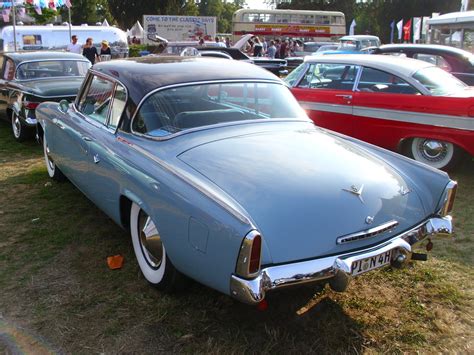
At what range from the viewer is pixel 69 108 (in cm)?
481

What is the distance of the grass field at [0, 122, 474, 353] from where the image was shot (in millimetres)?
2705

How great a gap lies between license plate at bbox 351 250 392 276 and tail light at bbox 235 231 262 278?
54cm

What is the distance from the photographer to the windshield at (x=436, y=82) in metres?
5.96

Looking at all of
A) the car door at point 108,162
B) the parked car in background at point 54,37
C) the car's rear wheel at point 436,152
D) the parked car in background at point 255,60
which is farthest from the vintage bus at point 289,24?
the car door at point 108,162

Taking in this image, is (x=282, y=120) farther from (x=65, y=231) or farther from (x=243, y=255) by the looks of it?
(x=65, y=231)

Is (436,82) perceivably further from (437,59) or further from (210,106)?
(210,106)

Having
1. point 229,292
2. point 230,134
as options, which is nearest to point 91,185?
point 230,134

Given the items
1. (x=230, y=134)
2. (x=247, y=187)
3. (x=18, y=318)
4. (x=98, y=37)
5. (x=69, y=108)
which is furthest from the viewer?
(x=98, y=37)

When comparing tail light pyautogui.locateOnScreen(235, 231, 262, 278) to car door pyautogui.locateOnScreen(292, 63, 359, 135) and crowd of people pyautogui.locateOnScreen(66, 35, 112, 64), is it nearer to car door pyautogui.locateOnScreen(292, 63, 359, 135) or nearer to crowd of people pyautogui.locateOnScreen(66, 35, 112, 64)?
car door pyautogui.locateOnScreen(292, 63, 359, 135)

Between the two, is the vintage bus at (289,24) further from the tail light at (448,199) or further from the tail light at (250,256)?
the tail light at (250,256)

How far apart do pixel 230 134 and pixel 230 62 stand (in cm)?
113

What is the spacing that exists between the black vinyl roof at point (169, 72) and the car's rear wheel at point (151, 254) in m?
0.92

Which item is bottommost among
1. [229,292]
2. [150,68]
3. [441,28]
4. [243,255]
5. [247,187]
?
[229,292]

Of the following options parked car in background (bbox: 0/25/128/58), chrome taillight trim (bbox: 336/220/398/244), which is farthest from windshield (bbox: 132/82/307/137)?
parked car in background (bbox: 0/25/128/58)
